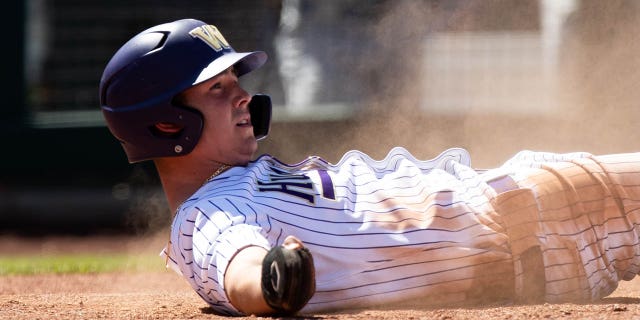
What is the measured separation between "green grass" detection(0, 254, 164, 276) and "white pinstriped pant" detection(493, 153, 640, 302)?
3.62 metres

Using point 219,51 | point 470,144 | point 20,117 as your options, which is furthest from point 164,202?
point 219,51

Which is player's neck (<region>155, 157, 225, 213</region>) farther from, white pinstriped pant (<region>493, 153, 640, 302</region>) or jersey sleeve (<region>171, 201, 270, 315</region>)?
white pinstriped pant (<region>493, 153, 640, 302</region>)

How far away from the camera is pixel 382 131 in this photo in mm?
8523

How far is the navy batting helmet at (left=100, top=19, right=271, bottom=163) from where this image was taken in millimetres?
3307

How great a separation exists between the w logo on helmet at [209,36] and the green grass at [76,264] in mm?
3056

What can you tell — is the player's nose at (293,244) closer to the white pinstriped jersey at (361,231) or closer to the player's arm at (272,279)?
the player's arm at (272,279)

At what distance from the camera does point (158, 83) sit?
130 inches

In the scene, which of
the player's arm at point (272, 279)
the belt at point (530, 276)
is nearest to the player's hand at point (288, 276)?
the player's arm at point (272, 279)

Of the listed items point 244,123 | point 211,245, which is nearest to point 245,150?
point 244,123

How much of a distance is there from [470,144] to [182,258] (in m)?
5.37

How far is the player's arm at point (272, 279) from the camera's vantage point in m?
2.37

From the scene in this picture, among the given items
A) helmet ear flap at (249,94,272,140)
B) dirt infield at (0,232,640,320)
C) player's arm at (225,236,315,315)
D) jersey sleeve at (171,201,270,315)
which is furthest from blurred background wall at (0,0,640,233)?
player's arm at (225,236,315,315)

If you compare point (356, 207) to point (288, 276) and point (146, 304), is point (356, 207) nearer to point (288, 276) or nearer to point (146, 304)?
point (288, 276)

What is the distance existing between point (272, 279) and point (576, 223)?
4.20 ft
